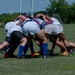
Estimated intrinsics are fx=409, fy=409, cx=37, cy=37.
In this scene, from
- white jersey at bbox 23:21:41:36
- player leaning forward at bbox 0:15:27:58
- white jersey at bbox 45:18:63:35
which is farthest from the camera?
white jersey at bbox 45:18:63:35

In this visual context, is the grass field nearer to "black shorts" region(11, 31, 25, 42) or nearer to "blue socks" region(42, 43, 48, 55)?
"blue socks" region(42, 43, 48, 55)

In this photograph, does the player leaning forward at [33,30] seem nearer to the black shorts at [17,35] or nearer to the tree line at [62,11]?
the black shorts at [17,35]

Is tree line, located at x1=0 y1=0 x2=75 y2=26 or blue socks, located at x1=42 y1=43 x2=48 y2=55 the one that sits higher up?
blue socks, located at x1=42 y1=43 x2=48 y2=55

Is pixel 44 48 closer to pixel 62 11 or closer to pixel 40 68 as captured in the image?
pixel 40 68

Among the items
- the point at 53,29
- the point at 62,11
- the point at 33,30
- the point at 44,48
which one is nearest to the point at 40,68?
the point at 33,30

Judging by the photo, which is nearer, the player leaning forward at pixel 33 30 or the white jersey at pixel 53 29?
the player leaning forward at pixel 33 30

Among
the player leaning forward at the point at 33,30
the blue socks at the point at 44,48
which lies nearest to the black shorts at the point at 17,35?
the player leaning forward at the point at 33,30

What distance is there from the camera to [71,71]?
377 inches

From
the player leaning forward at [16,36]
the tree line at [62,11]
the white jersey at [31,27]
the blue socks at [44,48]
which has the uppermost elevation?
the white jersey at [31,27]

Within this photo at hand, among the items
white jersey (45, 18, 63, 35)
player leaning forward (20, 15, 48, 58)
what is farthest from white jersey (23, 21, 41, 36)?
white jersey (45, 18, 63, 35)

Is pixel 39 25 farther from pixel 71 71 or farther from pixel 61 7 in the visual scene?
pixel 61 7

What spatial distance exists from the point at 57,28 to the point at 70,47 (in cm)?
128

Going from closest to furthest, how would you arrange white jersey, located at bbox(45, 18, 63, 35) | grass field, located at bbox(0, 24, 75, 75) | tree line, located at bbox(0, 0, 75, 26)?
grass field, located at bbox(0, 24, 75, 75), white jersey, located at bbox(45, 18, 63, 35), tree line, located at bbox(0, 0, 75, 26)

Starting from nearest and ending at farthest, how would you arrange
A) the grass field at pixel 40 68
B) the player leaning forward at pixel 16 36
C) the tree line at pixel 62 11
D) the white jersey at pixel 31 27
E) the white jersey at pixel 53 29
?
1. the grass field at pixel 40 68
2. the white jersey at pixel 31 27
3. the player leaning forward at pixel 16 36
4. the white jersey at pixel 53 29
5. the tree line at pixel 62 11
